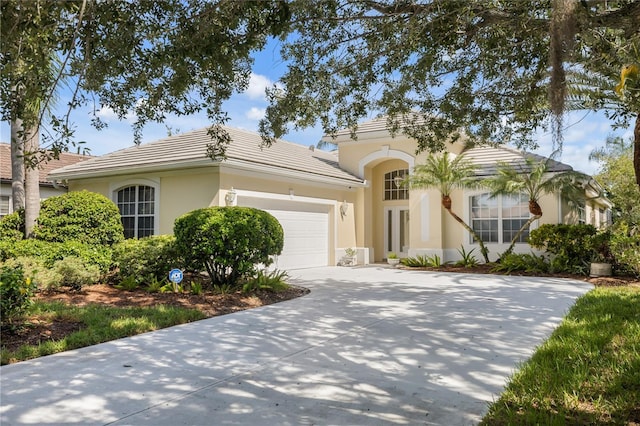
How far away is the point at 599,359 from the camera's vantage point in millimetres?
5195

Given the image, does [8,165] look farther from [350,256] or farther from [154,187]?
[350,256]

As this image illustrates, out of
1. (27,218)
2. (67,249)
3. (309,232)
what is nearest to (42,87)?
(67,249)

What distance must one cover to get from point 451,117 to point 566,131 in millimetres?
3724

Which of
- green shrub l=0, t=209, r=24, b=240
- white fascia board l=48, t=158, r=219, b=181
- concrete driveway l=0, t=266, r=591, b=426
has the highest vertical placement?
white fascia board l=48, t=158, r=219, b=181

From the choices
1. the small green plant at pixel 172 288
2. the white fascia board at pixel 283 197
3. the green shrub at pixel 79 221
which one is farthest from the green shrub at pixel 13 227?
the white fascia board at pixel 283 197

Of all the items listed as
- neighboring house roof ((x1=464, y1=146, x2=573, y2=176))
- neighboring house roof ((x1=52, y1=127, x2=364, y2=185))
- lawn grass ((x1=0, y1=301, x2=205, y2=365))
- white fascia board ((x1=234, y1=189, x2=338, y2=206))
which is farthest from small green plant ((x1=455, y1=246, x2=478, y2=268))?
lawn grass ((x1=0, y1=301, x2=205, y2=365))

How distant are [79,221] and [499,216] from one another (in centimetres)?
1471

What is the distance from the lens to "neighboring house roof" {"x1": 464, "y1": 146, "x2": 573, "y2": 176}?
55.1 feet

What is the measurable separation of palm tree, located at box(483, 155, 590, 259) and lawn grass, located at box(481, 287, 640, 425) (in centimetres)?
946

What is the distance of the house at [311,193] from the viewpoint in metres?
14.5

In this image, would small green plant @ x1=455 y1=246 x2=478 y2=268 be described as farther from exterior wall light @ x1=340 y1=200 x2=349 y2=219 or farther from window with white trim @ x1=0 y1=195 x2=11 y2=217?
window with white trim @ x1=0 y1=195 x2=11 y2=217

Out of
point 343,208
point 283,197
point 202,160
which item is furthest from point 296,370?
point 343,208

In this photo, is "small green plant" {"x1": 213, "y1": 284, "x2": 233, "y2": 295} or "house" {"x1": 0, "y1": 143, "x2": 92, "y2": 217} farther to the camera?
"house" {"x1": 0, "y1": 143, "x2": 92, "y2": 217}

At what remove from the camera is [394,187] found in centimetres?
2095
